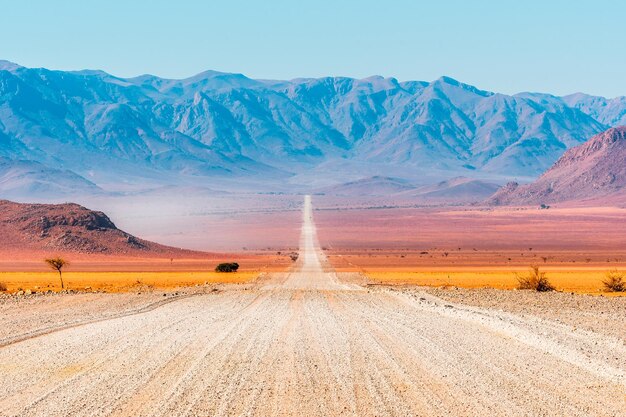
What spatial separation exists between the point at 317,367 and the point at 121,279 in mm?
35525

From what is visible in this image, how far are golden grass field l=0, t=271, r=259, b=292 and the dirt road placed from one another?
2005cm

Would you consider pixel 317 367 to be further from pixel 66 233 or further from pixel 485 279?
pixel 66 233

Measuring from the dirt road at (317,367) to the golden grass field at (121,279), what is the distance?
65.8ft

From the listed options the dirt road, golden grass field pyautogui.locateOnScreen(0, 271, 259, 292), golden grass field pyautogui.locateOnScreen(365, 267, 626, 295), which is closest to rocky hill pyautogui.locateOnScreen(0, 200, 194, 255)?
golden grass field pyautogui.locateOnScreen(0, 271, 259, 292)

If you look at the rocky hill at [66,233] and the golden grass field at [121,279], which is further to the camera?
the rocky hill at [66,233]

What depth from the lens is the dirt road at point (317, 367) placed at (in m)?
12.7

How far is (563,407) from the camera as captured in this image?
1257cm

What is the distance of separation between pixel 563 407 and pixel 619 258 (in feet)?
213

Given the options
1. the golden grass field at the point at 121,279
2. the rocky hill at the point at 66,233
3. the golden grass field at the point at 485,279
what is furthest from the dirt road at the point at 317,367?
the rocky hill at the point at 66,233

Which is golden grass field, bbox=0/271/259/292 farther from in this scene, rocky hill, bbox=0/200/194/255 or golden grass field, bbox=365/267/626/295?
rocky hill, bbox=0/200/194/255

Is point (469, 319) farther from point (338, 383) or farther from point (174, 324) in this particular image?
point (338, 383)

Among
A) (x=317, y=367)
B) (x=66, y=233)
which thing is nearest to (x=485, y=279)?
(x=317, y=367)

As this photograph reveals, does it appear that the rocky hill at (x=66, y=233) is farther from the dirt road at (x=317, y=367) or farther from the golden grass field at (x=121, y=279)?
the dirt road at (x=317, y=367)

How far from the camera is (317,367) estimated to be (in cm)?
1552
